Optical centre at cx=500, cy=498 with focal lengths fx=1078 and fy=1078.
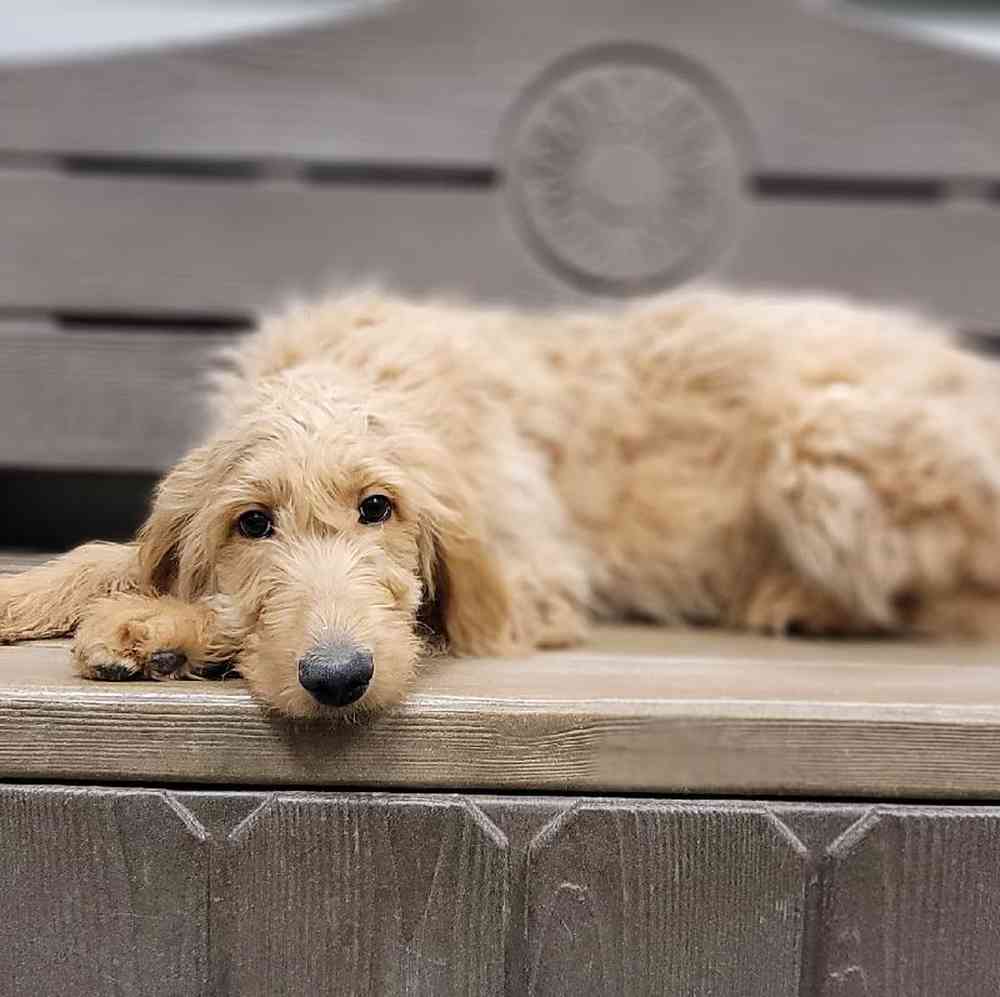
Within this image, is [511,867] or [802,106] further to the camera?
[802,106]

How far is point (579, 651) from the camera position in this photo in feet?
5.59

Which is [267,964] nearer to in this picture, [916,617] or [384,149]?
[916,617]

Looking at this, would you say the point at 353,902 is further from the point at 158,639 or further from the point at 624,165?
the point at 624,165

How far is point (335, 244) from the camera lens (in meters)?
2.48

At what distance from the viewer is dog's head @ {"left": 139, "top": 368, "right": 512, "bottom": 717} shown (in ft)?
4.02

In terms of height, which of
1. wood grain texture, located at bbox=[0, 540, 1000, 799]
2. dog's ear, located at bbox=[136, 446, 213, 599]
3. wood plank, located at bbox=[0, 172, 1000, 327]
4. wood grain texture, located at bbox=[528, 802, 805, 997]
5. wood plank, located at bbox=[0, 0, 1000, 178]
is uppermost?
wood plank, located at bbox=[0, 0, 1000, 178]

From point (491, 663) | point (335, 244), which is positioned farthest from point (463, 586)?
point (335, 244)

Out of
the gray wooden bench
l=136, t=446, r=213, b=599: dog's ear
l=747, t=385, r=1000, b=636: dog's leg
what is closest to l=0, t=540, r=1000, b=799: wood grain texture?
the gray wooden bench

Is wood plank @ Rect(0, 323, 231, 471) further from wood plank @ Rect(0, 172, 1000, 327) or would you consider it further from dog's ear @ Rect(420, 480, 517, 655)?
dog's ear @ Rect(420, 480, 517, 655)

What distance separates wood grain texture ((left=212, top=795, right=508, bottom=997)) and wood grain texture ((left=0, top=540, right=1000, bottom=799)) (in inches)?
1.9

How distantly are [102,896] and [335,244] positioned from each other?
1.62 meters

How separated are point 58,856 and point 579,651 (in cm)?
80

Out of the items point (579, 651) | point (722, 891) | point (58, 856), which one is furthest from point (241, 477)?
point (722, 891)

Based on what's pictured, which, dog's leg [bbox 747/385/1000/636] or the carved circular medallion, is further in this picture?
the carved circular medallion
